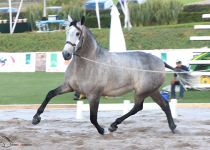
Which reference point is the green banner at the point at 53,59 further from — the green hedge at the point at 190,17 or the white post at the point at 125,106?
the green hedge at the point at 190,17

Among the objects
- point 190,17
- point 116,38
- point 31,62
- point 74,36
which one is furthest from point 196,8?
point 74,36

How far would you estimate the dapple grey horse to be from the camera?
12266 millimetres

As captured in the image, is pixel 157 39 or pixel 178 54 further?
pixel 157 39

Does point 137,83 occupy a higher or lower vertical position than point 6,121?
higher

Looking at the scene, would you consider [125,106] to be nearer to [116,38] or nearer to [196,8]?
[116,38]

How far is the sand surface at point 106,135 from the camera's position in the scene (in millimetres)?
11484

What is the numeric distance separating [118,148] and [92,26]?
124ft

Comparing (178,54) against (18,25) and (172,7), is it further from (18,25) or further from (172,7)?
(18,25)

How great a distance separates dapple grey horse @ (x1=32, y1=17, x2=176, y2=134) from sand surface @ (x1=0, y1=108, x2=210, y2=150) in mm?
501

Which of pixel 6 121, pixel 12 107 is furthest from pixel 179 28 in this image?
pixel 6 121

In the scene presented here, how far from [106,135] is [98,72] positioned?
1166mm

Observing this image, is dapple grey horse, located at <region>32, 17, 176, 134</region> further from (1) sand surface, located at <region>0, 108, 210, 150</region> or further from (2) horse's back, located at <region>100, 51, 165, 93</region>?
(1) sand surface, located at <region>0, 108, 210, 150</region>

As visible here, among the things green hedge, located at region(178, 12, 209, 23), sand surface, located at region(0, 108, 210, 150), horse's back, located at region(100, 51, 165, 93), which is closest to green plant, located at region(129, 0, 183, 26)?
green hedge, located at region(178, 12, 209, 23)

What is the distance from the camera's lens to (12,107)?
18984 millimetres
